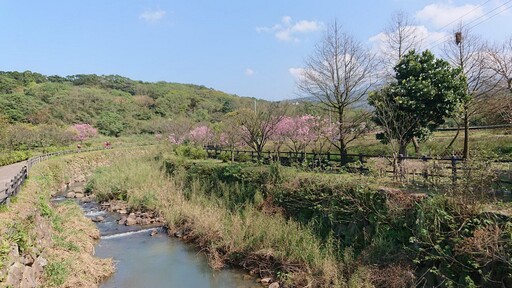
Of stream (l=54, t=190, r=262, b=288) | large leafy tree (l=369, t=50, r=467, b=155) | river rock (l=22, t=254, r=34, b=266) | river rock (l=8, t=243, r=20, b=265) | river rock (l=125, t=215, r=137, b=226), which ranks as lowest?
stream (l=54, t=190, r=262, b=288)

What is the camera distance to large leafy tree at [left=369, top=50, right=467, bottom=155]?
50.3ft

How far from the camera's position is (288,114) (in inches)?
1053

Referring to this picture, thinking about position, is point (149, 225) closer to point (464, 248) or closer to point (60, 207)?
point (60, 207)

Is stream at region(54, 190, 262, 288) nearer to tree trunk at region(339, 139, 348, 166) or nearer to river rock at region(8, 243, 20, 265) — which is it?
river rock at region(8, 243, 20, 265)

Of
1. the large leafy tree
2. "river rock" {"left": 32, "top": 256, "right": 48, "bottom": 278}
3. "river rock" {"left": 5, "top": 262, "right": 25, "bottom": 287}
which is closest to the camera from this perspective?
"river rock" {"left": 5, "top": 262, "right": 25, "bottom": 287}

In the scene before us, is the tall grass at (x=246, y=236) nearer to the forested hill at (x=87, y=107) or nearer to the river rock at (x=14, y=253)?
the river rock at (x=14, y=253)

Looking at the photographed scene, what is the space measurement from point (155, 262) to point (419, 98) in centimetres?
1286

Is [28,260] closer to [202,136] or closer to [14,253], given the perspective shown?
A: [14,253]

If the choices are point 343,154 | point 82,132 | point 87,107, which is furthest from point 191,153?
point 87,107

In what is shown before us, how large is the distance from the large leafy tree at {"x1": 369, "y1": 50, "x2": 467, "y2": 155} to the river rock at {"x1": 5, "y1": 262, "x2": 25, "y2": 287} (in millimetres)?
13450

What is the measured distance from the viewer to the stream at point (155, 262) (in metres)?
11.0

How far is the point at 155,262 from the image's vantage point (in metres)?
12.7

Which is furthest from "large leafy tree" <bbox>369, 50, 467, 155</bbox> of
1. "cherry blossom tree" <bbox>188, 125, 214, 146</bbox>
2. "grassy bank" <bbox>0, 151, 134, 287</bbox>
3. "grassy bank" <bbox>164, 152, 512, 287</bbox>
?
"cherry blossom tree" <bbox>188, 125, 214, 146</bbox>

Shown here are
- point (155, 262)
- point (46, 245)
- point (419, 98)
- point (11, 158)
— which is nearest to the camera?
point (46, 245)
